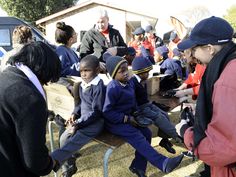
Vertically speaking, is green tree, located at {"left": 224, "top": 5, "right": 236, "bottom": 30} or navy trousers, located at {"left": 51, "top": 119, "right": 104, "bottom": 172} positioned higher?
navy trousers, located at {"left": 51, "top": 119, "right": 104, "bottom": 172}

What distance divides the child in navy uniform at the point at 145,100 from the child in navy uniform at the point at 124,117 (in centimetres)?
24

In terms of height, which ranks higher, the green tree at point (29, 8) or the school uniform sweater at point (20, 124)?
the school uniform sweater at point (20, 124)

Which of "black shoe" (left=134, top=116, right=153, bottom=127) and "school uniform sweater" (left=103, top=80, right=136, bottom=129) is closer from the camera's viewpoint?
"school uniform sweater" (left=103, top=80, right=136, bottom=129)

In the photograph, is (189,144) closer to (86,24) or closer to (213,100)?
(213,100)

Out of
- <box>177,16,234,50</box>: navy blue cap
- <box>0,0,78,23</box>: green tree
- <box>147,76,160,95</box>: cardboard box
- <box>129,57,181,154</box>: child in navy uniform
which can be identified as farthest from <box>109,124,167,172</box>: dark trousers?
<box>0,0,78,23</box>: green tree

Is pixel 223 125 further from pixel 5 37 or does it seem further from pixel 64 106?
pixel 5 37

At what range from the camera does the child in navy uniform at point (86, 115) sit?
2.89 meters

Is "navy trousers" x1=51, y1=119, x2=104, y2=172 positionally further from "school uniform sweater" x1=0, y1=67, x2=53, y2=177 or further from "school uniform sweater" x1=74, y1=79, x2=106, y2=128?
"school uniform sweater" x1=0, y1=67, x2=53, y2=177

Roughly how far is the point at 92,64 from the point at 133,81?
0.59 m

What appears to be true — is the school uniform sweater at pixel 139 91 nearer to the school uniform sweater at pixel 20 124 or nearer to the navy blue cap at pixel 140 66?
the navy blue cap at pixel 140 66

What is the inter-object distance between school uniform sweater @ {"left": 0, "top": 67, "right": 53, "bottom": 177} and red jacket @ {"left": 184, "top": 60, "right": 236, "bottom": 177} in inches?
33.9

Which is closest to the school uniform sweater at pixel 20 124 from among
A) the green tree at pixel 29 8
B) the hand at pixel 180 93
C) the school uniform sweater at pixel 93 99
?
the school uniform sweater at pixel 93 99

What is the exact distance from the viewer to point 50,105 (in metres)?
3.40

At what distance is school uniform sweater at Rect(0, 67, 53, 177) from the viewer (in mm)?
1535
